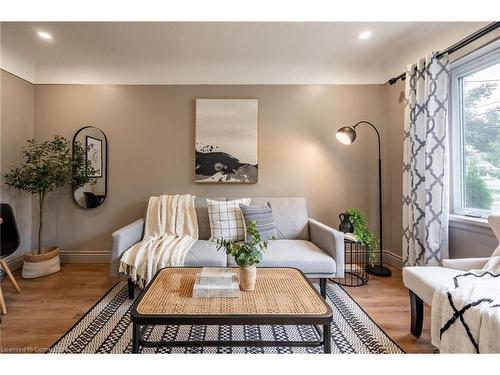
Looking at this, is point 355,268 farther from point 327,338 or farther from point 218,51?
point 218,51

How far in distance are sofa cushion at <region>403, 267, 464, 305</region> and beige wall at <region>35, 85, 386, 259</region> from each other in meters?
1.38

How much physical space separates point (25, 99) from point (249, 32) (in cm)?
262

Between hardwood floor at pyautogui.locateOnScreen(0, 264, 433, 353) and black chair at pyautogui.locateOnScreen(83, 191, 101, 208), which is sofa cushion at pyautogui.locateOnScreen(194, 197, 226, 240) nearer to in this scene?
hardwood floor at pyautogui.locateOnScreen(0, 264, 433, 353)

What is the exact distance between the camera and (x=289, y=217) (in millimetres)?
2547

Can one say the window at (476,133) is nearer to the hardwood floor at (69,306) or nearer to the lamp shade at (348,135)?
the lamp shade at (348,135)

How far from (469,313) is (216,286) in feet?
3.82

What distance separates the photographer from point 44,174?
244cm

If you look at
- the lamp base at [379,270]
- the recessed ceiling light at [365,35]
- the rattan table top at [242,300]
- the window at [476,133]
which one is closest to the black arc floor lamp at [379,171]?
the lamp base at [379,270]

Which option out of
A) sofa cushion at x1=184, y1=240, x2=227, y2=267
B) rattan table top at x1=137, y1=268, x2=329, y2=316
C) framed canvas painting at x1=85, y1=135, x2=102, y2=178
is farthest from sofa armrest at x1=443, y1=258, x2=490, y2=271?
framed canvas painting at x1=85, y1=135, x2=102, y2=178

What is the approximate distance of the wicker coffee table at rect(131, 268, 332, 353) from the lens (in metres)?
1.07

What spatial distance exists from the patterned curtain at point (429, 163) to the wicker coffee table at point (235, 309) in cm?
135

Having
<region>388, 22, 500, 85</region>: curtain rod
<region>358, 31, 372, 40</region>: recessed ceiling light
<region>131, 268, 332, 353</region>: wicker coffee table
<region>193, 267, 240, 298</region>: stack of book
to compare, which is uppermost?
<region>358, 31, 372, 40</region>: recessed ceiling light

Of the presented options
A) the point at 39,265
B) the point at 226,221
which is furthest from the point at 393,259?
the point at 39,265
